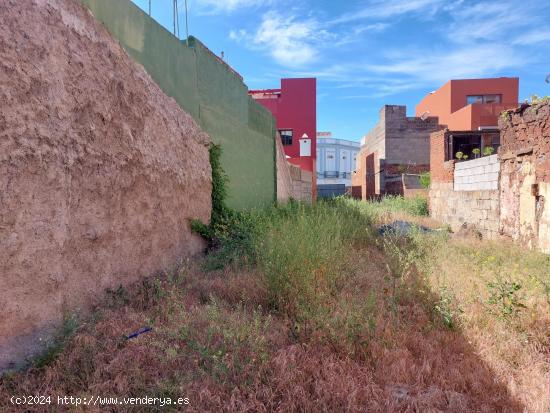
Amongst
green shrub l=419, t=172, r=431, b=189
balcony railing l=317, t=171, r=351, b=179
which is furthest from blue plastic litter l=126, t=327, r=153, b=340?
balcony railing l=317, t=171, r=351, b=179

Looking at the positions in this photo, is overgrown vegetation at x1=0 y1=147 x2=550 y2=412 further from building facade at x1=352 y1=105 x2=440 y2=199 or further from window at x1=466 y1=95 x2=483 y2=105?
window at x1=466 y1=95 x2=483 y2=105

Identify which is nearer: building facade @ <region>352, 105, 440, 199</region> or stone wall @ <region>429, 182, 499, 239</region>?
stone wall @ <region>429, 182, 499, 239</region>

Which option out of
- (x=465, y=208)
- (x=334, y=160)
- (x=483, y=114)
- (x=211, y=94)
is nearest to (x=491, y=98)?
(x=483, y=114)

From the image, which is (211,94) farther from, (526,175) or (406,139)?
(406,139)

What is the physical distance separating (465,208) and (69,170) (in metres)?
8.63

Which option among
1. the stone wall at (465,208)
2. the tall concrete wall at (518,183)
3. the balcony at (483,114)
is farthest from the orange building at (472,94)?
the tall concrete wall at (518,183)

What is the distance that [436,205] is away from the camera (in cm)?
1134

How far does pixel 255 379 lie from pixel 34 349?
1.36m

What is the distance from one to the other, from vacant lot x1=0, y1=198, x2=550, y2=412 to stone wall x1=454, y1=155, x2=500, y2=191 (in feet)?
13.0

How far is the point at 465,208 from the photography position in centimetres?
891

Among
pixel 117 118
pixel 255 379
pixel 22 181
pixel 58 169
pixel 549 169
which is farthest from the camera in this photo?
pixel 549 169

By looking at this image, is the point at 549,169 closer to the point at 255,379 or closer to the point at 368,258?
the point at 368,258

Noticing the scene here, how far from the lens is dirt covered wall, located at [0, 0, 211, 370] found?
7.23 feet

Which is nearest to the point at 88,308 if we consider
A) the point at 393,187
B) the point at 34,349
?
the point at 34,349
